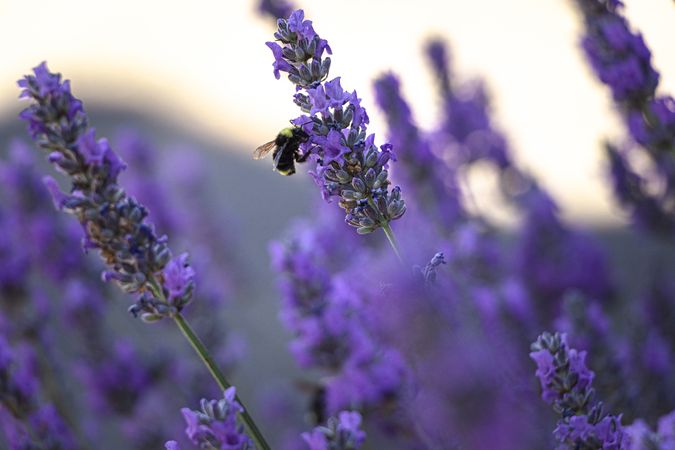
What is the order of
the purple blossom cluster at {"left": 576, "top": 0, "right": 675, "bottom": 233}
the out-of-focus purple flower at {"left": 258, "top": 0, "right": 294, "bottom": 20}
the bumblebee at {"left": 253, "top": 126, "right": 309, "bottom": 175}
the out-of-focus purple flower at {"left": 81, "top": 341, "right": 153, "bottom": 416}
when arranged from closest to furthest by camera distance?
the bumblebee at {"left": 253, "top": 126, "right": 309, "bottom": 175}, the purple blossom cluster at {"left": 576, "top": 0, "right": 675, "bottom": 233}, the out-of-focus purple flower at {"left": 258, "top": 0, "right": 294, "bottom": 20}, the out-of-focus purple flower at {"left": 81, "top": 341, "right": 153, "bottom": 416}

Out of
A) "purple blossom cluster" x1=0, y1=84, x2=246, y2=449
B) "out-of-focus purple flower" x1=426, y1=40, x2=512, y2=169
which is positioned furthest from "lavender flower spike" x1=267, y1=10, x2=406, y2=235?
"out-of-focus purple flower" x1=426, y1=40, x2=512, y2=169

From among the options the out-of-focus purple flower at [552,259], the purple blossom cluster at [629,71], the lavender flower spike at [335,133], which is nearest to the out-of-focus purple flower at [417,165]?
the out-of-focus purple flower at [552,259]

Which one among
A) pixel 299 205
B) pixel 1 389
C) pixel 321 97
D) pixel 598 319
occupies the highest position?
pixel 299 205

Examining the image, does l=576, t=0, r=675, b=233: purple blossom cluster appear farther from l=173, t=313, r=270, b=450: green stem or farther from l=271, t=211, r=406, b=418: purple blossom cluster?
l=173, t=313, r=270, b=450: green stem

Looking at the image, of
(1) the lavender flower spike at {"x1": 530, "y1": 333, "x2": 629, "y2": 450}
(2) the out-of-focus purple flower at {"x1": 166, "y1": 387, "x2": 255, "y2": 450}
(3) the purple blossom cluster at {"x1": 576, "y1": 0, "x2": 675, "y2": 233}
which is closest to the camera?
(2) the out-of-focus purple flower at {"x1": 166, "y1": 387, "x2": 255, "y2": 450}

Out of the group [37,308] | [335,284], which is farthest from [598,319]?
[37,308]

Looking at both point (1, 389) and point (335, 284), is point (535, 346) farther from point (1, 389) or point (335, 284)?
point (1, 389)

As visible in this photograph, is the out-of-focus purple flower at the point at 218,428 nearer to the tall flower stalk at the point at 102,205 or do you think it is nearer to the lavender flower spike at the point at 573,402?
the tall flower stalk at the point at 102,205
